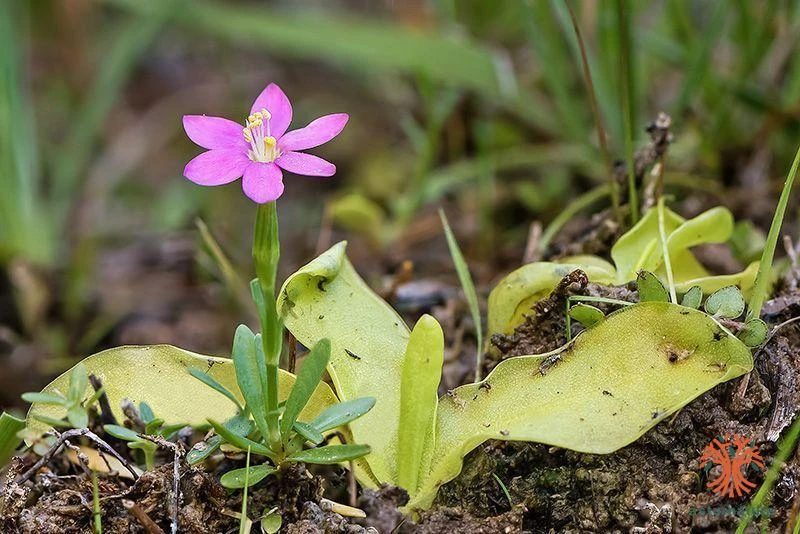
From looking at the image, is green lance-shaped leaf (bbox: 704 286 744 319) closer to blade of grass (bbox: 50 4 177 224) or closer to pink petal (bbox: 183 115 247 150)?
pink petal (bbox: 183 115 247 150)

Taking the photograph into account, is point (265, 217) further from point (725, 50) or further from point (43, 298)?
point (725, 50)

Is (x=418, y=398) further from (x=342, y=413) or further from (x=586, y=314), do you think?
(x=586, y=314)

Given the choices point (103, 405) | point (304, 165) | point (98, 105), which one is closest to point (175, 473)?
point (103, 405)

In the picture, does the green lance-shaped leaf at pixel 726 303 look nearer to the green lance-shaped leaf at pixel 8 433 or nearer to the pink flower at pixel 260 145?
the pink flower at pixel 260 145

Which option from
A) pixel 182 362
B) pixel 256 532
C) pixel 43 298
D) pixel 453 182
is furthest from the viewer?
pixel 453 182

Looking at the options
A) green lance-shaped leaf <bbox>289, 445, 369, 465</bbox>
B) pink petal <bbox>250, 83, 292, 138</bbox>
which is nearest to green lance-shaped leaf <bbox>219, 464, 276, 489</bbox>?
green lance-shaped leaf <bbox>289, 445, 369, 465</bbox>

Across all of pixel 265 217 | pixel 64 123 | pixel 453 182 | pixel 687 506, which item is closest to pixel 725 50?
pixel 453 182

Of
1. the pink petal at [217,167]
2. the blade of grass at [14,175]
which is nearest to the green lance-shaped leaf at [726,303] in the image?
the pink petal at [217,167]
